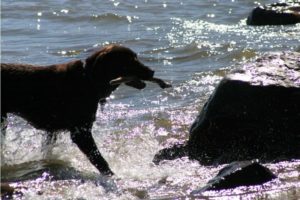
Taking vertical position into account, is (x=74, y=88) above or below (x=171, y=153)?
above

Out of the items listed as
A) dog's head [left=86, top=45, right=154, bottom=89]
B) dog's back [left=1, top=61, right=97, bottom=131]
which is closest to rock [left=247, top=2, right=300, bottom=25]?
dog's head [left=86, top=45, right=154, bottom=89]

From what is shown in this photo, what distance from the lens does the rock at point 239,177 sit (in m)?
6.03

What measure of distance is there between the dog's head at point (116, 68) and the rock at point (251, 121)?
35.7 inches

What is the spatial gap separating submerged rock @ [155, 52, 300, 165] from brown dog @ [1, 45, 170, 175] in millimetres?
770

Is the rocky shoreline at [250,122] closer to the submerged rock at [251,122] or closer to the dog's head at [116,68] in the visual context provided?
the submerged rock at [251,122]

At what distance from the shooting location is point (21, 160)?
24.1 feet

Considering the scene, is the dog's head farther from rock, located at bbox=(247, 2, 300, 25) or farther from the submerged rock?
rock, located at bbox=(247, 2, 300, 25)

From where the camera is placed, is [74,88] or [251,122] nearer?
[74,88]

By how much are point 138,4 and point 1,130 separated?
38.2 ft

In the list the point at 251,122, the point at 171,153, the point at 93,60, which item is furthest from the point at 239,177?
the point at 93,60

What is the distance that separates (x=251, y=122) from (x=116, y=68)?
4.83ft

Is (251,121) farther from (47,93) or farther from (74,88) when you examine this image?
(47,93)

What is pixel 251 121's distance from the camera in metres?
7.28

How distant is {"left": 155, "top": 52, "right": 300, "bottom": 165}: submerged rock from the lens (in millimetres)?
7258
